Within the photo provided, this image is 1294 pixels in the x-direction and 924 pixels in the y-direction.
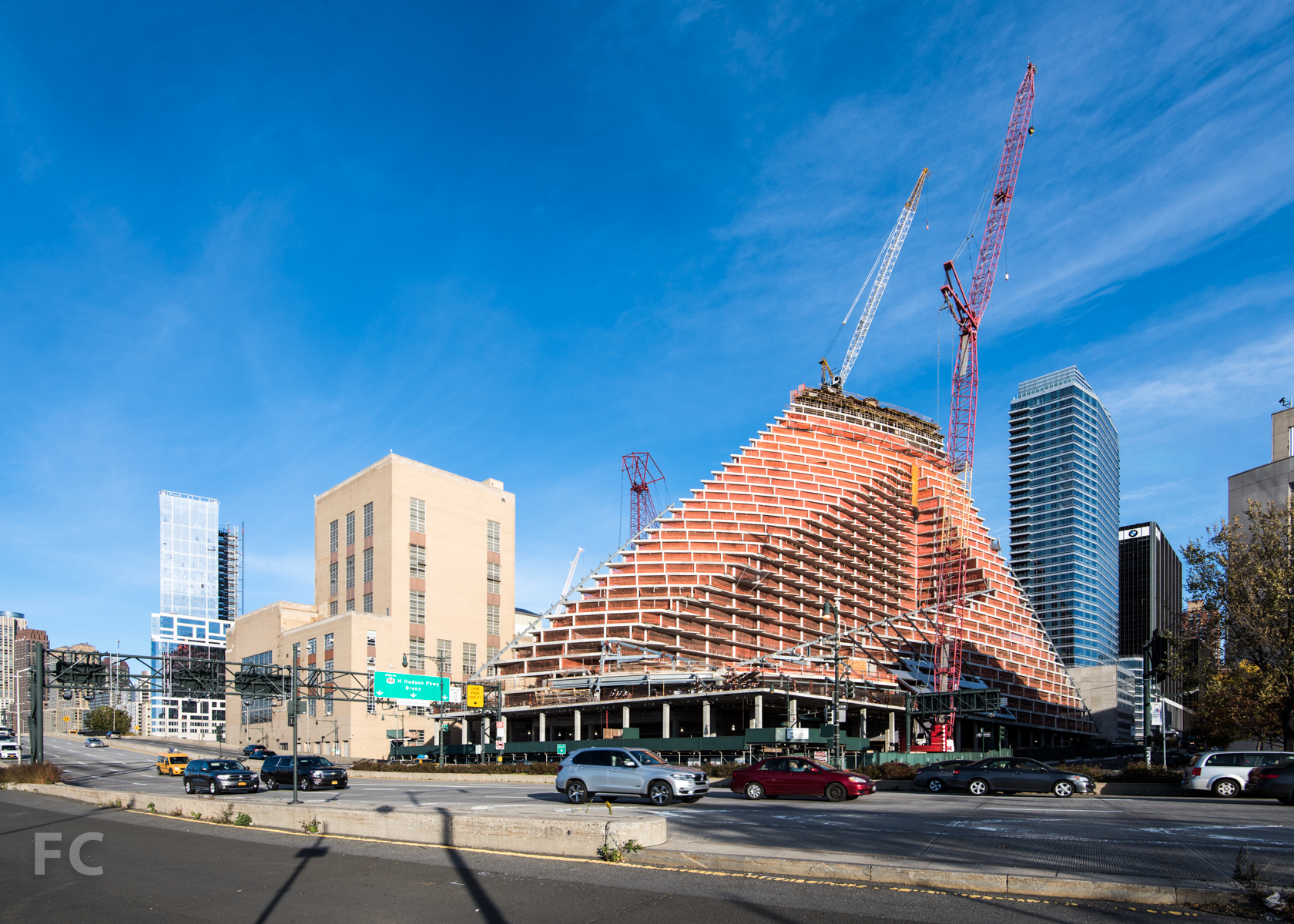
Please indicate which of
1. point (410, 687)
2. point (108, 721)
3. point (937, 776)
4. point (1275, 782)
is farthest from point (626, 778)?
point (108, 721)

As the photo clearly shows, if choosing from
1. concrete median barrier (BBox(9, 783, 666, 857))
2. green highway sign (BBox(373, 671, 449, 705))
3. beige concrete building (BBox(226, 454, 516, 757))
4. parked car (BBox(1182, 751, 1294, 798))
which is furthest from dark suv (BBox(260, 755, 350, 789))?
beige concrete building (BBox(226, 454, 516, 757))

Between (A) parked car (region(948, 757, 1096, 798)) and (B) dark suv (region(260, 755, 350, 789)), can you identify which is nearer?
(A) parked car (region(948, 757, 1096, 798))

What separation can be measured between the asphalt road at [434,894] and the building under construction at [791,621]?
4476 cm

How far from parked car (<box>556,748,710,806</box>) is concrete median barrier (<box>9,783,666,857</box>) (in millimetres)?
6458

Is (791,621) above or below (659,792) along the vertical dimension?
below

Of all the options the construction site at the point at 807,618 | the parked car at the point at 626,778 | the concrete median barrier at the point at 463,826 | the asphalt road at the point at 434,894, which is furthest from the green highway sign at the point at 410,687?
the asphalt road at the point at 434,894

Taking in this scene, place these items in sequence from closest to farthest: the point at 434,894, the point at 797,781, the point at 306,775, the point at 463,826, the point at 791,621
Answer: the point at 434,894 → the point at 463,826 → the point at 797,781 → the point at 306,775 → the point at 791,621

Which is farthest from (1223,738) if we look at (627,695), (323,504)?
(323,504)

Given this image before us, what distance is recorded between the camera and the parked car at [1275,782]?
80.6ft

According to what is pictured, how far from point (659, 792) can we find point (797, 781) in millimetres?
5970

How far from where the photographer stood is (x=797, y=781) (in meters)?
28.7

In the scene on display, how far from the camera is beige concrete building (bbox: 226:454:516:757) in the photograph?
298ft

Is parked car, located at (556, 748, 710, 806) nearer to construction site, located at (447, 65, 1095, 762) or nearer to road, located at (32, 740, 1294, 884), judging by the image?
road, located at (32, 740, 1294, 884)

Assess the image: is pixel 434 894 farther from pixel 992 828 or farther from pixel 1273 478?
pixel 1273 478
